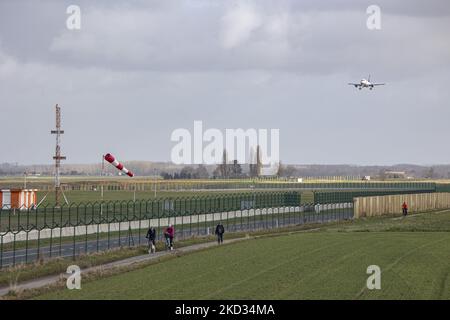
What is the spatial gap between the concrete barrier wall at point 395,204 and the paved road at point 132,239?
163 cm

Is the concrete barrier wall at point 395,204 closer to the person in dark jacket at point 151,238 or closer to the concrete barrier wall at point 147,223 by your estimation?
the concrete barrier wall at point 147,223

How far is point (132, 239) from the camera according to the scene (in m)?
56.4

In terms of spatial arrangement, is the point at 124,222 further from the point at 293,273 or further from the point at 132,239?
the point at 293,273

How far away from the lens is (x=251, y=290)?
108 feet

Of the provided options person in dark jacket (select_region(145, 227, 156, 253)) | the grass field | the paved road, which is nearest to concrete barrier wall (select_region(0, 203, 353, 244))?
the paved road

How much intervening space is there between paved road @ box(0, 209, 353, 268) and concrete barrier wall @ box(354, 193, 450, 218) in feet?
5.35

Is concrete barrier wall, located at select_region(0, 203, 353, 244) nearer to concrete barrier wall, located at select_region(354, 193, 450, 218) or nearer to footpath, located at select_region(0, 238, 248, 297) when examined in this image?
footpath, located at select_region(0, 238, 248, 297)

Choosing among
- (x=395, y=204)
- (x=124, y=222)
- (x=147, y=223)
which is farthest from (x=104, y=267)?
(x=395, y=204)

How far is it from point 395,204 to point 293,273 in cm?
6175

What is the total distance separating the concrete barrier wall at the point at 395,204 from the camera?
298 ft

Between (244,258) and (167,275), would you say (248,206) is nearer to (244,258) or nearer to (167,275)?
(244,258)

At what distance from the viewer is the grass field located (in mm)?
32188

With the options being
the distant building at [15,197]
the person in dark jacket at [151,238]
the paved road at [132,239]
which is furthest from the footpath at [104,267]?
the distant building at [15,197]
